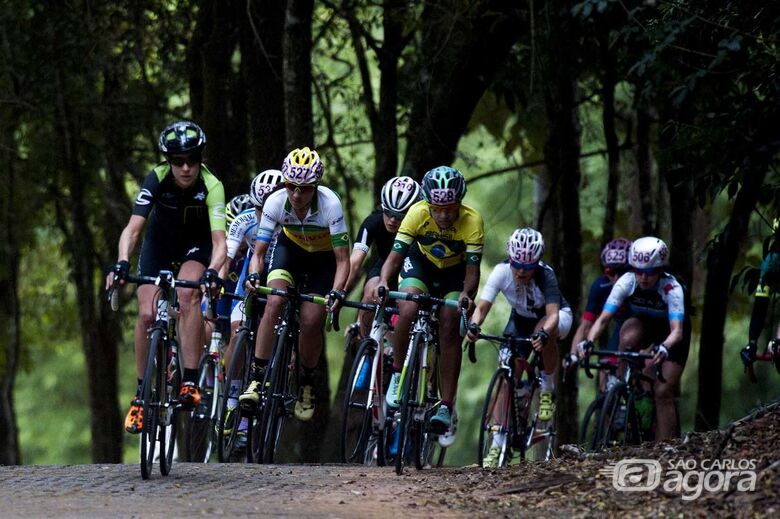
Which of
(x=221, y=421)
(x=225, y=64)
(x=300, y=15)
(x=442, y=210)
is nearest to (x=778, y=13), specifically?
(x=442, y=210)

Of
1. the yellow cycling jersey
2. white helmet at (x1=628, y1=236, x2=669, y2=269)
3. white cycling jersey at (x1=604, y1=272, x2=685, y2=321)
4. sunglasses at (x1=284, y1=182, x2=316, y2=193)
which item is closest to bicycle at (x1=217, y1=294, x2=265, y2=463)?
sunglasses at (x1=284, y1=182, x2=316, y2=193)

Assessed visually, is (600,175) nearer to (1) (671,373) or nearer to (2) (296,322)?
(1) (671,373)

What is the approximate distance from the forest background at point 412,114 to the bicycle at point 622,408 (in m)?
1.14

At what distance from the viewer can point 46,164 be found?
23531 millimetres

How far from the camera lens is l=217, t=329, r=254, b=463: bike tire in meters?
12.4

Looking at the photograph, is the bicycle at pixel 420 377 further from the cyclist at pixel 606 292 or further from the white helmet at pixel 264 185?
the cyclist at pixel 606 292

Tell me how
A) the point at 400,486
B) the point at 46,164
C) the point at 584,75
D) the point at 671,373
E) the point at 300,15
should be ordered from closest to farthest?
the point at 400,486 → the point at 671,373 → the point at 300,15 → the point at 584,75 → the point at 46,164

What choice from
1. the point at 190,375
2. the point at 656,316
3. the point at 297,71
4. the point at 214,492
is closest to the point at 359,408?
the point at 190,375

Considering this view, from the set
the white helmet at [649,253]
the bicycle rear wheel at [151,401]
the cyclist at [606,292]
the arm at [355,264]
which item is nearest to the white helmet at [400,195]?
the arm at [355,264]

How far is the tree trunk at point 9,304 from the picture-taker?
23.4 m

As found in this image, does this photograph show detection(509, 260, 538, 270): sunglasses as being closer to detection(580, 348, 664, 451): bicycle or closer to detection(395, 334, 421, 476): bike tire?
detection(580, 348, 664, 451): bicycle

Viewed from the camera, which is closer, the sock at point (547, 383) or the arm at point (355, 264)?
the arm at point (355, 264)

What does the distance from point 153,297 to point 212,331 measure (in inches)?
161

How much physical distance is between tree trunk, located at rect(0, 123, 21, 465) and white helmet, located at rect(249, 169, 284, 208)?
10.3 m
